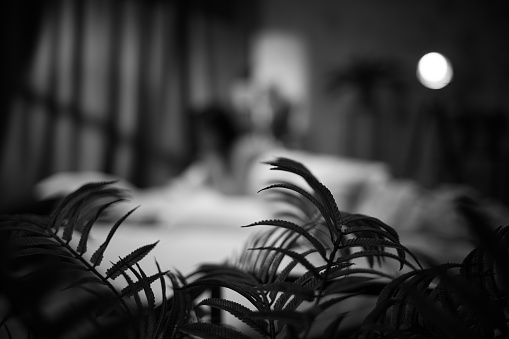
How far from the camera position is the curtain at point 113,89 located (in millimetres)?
2930

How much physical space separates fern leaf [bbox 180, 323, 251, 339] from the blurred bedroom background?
9.23 feet

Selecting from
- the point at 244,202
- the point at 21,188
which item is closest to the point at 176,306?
the point at 244,202

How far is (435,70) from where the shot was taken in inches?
136

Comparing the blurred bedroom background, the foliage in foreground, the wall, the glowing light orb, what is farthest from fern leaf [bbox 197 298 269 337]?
the wall

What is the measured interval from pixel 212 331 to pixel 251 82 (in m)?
3.76

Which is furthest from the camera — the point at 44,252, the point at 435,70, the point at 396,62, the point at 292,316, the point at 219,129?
the point at 396,62

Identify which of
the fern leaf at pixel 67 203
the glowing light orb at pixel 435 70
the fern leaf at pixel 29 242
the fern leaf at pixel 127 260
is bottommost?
the fern leaf at pixel 127 260

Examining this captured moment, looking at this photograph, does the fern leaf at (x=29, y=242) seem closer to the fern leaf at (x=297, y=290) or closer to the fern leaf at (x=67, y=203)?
the fern leaf at (x=67, y=203)

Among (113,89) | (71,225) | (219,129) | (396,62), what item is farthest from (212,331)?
(396,62)

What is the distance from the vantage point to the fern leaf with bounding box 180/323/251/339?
16.4 inches

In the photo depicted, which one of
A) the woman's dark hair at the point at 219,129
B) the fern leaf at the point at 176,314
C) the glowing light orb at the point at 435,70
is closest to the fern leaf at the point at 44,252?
the fern leaf at the point at 176,314

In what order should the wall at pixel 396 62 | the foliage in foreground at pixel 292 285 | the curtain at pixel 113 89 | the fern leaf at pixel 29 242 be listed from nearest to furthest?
the foliage in foreground at pixel 292 285 → the fern leaf at pixel 29 242 → the curtain at pixel 113 89 → the wall at pixel 396 62

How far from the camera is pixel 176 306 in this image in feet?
1.47

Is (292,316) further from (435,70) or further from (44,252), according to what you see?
(435,70)
